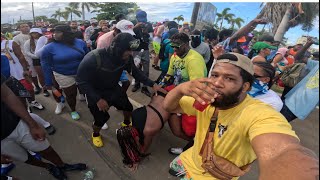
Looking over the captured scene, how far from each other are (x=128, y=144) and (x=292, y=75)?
8.08ft

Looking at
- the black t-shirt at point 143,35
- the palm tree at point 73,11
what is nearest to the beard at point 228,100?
the palm tree at point 73,11

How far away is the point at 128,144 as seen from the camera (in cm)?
Answer: 270

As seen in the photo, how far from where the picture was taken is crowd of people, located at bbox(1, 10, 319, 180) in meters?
0.95

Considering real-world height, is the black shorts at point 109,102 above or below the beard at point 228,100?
below

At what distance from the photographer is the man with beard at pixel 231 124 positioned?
39.6 inches

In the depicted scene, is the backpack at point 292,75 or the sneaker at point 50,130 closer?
the backpack at point 292,75

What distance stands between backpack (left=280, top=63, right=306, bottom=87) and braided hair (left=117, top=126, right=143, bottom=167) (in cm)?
227

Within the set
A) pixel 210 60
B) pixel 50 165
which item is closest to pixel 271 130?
pixel 50 165

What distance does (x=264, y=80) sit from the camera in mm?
2260

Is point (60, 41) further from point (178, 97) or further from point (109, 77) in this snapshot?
point (178, 97)

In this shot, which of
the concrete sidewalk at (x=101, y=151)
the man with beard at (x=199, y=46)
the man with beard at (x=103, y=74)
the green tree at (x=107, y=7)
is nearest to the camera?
the green tree at (x=107, y=7)

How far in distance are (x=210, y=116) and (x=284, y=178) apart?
3.22 feet

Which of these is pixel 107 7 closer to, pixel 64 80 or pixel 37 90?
pixel 64 80

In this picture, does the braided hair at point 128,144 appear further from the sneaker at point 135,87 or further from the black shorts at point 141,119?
the sneaker at point 135,87
